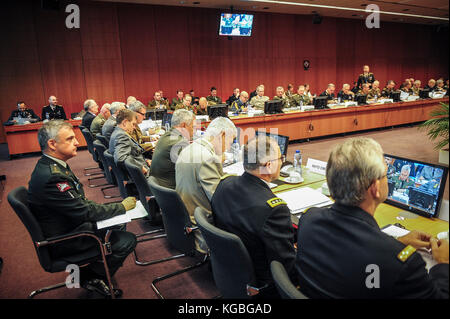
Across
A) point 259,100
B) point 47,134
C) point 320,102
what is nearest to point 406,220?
point 47,134

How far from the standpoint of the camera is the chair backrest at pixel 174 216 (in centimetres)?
224

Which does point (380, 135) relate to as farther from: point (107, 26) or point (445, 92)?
point (107, 26)

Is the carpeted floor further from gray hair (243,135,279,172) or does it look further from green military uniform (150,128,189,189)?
gray hair (243,135,279,172)

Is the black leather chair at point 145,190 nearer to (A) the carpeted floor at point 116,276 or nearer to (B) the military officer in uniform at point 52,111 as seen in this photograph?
(A) the carpeted floor at point 116,276

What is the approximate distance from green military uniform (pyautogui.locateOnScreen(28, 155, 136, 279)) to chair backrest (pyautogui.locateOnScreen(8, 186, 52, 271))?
0.07 metres

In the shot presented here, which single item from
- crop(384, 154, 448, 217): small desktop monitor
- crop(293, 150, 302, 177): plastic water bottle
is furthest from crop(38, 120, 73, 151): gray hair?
crop(384, 154, 448, 217): small desktop monitor

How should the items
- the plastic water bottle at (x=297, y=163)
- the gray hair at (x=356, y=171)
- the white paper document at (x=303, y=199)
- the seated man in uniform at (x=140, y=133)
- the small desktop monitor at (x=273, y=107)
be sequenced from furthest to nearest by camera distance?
the small desktop monitor at (x=273, y=107) < the seated man in uniform at (x=140, y=133) < the plastic water bottle at (x=297, y=163) < the white paper document at (x=303, y=199) < the gray hair at (x=356, y=171)

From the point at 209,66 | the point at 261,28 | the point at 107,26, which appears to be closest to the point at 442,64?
the point at 261,28

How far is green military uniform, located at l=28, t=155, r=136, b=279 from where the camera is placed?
6.95ft

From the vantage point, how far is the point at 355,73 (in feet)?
47.7

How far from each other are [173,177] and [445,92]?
11.8 meters

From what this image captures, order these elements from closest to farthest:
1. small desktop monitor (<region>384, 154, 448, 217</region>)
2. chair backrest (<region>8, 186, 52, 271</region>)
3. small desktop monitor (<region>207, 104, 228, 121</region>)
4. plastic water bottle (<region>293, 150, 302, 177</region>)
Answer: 1. small desktop monitor (<region>384, 154, 448, 217</region>)
2. chair backrest (<region>8, 186, 52, 271</region>)
3. plastic water bottle (<region>293, 150, 302, 177</region>)
4. small desktop monitor (<region>207, 104, 228, 121</region>)

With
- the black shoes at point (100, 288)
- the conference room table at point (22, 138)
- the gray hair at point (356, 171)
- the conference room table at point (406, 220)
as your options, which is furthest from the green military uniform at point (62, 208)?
the conference room table at point (22, 138)

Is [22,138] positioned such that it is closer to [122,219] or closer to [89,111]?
[89,111]
